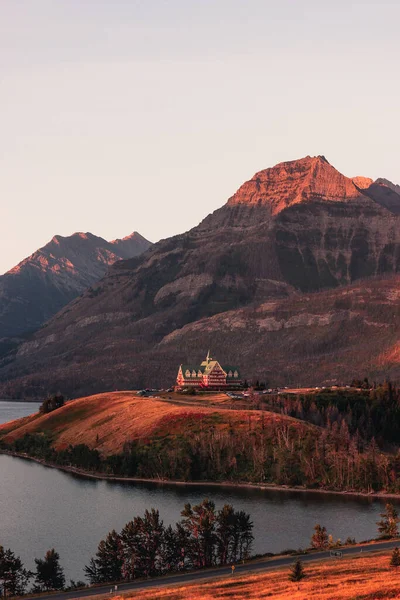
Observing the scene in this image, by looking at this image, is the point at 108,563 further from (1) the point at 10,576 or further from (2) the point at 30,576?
(1) the point at 10,576

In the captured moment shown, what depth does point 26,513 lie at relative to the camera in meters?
178

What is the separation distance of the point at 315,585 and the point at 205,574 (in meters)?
28.5

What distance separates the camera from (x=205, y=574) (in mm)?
118812

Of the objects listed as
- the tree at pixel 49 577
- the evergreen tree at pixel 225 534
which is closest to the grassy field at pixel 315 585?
the tree at pixel 49 577

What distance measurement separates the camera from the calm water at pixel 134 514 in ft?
483

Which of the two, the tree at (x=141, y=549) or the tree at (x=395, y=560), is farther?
the tree at (x=141, y=549)

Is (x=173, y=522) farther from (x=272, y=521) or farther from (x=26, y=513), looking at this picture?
(x=26, y=513)

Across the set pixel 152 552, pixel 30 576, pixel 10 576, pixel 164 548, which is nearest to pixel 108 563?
pixel 152 552

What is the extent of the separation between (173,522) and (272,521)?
17.4 meters

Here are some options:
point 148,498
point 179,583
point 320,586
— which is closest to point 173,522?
point 148,498

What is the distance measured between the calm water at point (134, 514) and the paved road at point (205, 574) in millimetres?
15855

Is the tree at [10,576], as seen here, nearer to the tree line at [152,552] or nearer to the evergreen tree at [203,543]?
the tree line at [152,552]

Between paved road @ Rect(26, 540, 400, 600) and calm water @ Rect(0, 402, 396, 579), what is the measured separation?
15.9 meters

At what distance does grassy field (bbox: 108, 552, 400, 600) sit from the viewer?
283ft
